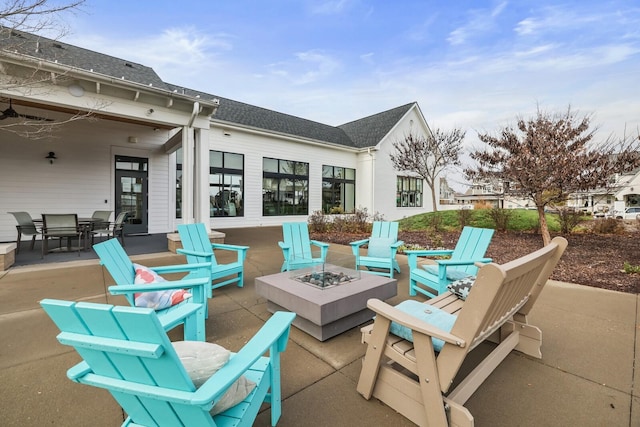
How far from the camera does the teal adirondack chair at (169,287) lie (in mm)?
1791

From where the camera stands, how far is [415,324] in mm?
1411

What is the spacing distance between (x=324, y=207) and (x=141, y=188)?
8.16 m

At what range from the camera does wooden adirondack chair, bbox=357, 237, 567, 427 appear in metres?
1.27

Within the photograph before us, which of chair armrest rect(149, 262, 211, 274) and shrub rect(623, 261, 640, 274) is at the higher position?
chair armrest rect(149, 262, 211, 274)

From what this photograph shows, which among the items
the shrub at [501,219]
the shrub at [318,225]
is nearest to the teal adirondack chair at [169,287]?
the shrub at [318,225]

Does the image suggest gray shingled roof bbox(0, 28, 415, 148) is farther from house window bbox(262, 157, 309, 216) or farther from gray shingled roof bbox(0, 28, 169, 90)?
house window bbox(262, 157, 309, 216)

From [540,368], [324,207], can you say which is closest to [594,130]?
[540,368]

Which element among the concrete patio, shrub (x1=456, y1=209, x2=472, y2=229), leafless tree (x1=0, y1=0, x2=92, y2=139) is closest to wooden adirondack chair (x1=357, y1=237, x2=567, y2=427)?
the concrete patio

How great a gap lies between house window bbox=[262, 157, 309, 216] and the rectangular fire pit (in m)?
9.57

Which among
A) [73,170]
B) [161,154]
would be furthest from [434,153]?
[73,170]

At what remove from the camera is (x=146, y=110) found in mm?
6180

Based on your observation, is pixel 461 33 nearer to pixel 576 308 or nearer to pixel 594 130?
pixel 594 130

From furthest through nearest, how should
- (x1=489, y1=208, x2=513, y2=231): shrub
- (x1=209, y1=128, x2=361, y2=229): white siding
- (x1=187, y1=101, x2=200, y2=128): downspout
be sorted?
1. (x1=209, y1=128, x2=361, y2=229): white siding
2. (x1=489, y1=208, x2=513, y2=231): shrub
3. (x1=187, y1=101, x2=200, y2=128): downspout

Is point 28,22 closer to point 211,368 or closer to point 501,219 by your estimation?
point 211,368
